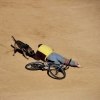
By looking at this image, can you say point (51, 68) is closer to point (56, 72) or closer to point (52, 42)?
point (56, 72)

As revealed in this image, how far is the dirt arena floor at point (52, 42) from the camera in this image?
30.4 ft

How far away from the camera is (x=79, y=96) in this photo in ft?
30.1

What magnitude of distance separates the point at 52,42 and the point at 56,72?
2101mm

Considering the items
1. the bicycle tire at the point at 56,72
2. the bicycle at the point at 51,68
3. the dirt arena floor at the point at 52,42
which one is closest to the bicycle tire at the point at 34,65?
the bicycle at the point at 51,68

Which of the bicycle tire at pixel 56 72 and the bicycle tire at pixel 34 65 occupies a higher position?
the bicycle tire at pixel 34 65

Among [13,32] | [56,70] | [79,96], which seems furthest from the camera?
[13,32]

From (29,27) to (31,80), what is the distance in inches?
138

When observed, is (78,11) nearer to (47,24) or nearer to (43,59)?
(47,24)

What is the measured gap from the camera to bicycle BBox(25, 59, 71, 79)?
32.0ft

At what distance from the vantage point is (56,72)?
32.2 ft

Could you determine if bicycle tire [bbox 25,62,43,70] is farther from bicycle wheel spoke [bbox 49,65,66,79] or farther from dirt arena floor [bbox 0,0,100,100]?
bicycle wheel spoke [bbox 49,65,66,79]

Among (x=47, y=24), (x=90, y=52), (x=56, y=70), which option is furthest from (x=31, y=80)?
(x=47, y=24)

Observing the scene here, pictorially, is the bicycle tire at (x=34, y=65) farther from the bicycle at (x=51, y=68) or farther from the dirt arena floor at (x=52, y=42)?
the dirt arena floor at (x=52, y=42)

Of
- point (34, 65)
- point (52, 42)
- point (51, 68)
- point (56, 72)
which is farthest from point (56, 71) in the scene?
point (52, 42)
